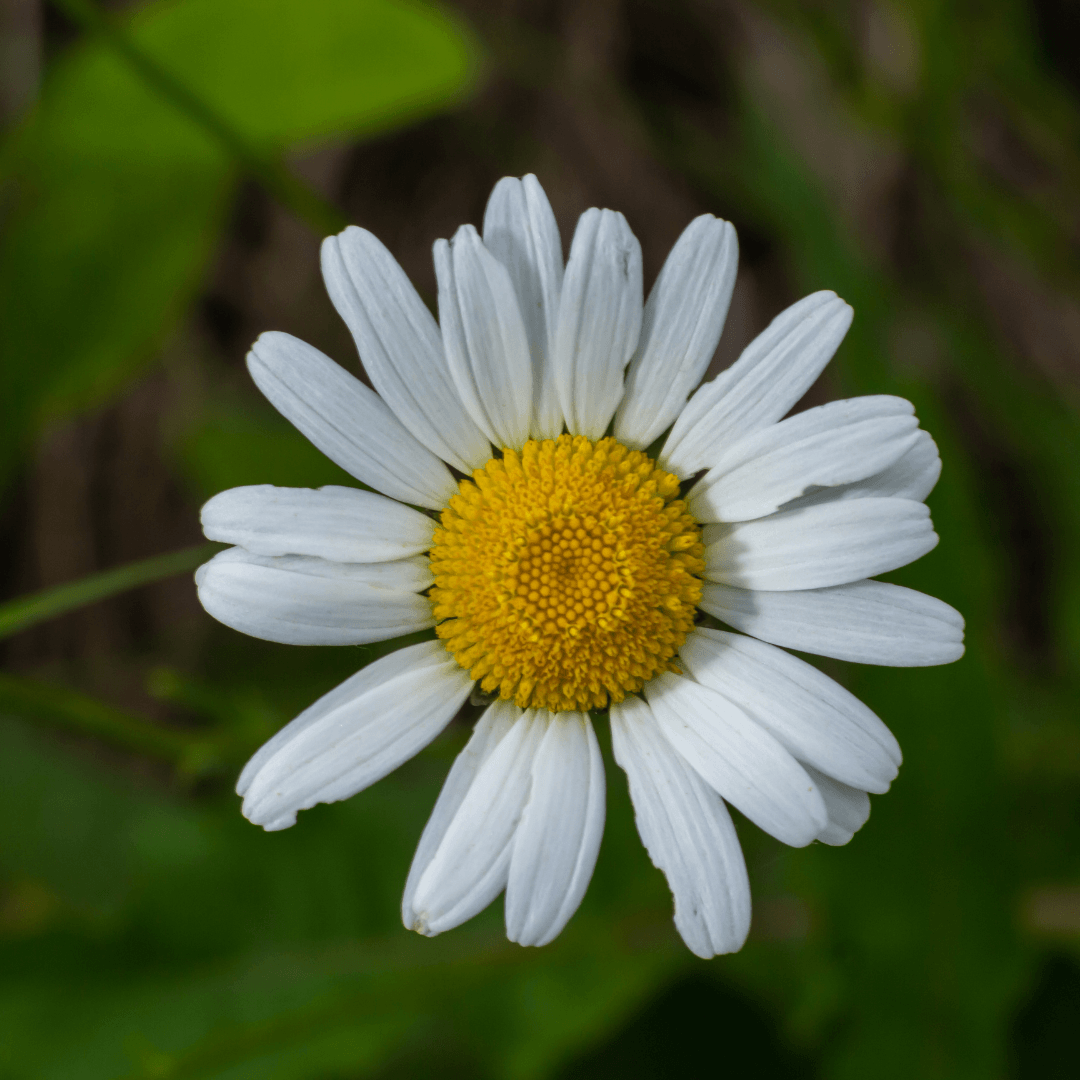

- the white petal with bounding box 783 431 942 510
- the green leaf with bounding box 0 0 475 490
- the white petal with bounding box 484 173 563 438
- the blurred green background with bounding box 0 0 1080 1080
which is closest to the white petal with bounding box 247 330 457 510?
the white petal with bounding box 484 173 563 438

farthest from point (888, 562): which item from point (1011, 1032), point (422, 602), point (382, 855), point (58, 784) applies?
point (58, 784)

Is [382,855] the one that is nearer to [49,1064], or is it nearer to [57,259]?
[49,1064]

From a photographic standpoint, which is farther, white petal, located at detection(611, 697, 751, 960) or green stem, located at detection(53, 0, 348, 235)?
green stem, located at detection(53, 0, 348, 235)

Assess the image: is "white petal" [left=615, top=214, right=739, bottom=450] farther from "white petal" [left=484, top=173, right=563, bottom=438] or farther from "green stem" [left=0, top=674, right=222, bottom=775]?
"green stem" [left=0, top=674, right=222, bottom=775]

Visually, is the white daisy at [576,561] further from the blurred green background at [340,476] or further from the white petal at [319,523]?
the blurred green background at [340,476]

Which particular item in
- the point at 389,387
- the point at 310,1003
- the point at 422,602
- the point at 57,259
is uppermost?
the point at 57,259

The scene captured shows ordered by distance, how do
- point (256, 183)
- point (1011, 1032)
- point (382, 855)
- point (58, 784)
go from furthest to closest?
point (256, 183), point (58, 784), point (1011, 1032), point (382, 855)
